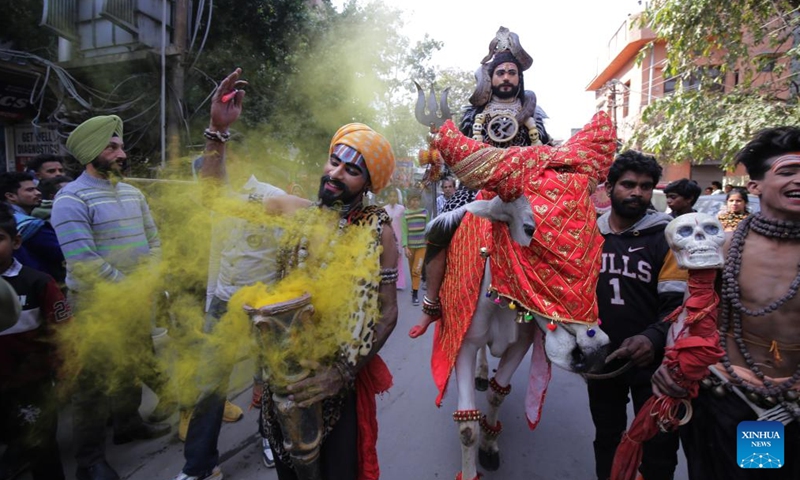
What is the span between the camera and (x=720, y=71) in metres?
7.57

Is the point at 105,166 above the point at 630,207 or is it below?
above

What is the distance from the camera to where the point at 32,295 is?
8.09ft

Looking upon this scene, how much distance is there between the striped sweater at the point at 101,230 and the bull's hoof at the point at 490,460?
2.88m

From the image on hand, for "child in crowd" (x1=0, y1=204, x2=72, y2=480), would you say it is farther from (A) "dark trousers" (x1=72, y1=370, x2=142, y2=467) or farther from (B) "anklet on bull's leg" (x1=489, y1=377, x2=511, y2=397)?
(B) "anklet on bull's leg" (x1=489, y1=377, x2=511, y2=397)

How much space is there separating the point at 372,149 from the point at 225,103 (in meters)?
0.76

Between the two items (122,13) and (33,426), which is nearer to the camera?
(33,426)

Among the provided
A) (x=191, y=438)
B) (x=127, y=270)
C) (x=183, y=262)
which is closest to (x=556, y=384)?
(x=191, y=438)

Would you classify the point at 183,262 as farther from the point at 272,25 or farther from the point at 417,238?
the point at 272,25

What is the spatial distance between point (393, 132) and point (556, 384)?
9.01m

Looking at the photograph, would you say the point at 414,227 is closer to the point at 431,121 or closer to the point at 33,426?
the point at 431,121

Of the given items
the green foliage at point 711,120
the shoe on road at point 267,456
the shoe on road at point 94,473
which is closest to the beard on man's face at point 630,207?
the shoe on road at point 267,456

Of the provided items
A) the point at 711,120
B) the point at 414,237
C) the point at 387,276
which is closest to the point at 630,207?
the point at 387,276

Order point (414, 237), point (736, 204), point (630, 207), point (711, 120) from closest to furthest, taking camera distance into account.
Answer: point (630, 207) → point (736, 204) → point (711, 120) → point (414, 237)

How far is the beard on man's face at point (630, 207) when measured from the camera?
8.64 feet
